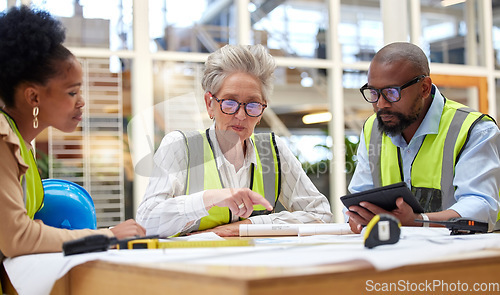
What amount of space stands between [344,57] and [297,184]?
141 inches

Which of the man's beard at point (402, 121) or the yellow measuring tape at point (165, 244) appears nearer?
the yellow measuring tape at point (165, 244)

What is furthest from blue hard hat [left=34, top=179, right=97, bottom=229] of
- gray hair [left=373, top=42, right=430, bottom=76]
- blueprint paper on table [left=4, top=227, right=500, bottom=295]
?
gray hair [left=373, top=42, right=430, bottom=76]

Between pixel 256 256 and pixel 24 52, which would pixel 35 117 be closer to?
pixel 24 52

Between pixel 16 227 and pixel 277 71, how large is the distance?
4.32 meters

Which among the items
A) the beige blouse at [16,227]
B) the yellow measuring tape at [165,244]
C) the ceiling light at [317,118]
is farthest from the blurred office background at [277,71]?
the yellow measuring tape at [165,244]

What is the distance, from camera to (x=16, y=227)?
1.39 m

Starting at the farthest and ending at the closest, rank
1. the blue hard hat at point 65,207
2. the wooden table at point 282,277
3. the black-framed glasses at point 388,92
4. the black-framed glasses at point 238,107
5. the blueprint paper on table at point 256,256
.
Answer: the black-framed glasses at point 388,92, the black-framed glasses at point 238,107, the blue hard hat at point 65,207, the blueprint paper on table at point 256,256, the wooden table at point 282,277

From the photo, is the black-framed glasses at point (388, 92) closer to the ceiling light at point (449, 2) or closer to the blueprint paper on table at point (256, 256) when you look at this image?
the blueprint paper on table at point (256, 256)

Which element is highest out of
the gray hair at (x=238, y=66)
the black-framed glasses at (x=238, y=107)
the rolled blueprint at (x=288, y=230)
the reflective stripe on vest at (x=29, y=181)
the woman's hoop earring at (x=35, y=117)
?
the gray hair at (x=238, y=66)

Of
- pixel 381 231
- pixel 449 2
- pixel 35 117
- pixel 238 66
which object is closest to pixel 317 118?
pixel 449 2

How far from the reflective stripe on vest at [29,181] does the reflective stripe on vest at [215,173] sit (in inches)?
26.1

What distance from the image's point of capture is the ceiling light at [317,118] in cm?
564

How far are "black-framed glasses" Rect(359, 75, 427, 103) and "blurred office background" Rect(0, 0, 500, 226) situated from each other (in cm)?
189

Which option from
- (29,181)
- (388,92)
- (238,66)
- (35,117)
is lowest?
(29,181)
